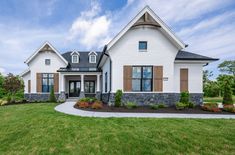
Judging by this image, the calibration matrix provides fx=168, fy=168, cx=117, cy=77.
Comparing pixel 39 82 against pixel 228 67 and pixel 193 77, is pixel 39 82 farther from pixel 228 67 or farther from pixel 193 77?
pixel 228 67

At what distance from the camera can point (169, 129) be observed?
21.2 feet

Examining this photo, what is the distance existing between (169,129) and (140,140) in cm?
154

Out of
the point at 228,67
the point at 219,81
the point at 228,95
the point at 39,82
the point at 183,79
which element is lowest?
the point at 228,95

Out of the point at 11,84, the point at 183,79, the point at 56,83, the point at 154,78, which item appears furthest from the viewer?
the point at 11,84

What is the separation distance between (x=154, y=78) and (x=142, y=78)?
92 centimetres

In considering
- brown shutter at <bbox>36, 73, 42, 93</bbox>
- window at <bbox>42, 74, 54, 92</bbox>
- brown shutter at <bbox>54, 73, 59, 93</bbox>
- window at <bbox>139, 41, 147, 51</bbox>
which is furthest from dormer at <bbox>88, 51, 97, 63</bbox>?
window at <bbox>139, 41, 147, 51</bbox>

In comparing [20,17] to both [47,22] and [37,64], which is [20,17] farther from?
[37,64]

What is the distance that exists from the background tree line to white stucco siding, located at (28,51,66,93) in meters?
26.2

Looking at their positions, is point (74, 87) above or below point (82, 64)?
below

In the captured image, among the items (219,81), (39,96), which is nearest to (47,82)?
(39,96)

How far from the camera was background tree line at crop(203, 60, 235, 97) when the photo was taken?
31.7 metres

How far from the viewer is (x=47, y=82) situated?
64.8 ft

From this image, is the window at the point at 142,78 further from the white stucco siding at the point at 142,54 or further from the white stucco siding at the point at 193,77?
the white stucco siding at the point at 193,77

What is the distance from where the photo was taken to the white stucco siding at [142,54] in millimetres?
12922
